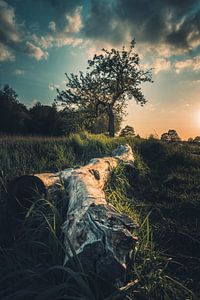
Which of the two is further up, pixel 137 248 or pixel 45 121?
pixel 45 121

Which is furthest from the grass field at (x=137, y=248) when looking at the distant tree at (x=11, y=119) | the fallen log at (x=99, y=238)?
the distant tree at (x=11, y=119)

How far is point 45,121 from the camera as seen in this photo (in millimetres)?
33094

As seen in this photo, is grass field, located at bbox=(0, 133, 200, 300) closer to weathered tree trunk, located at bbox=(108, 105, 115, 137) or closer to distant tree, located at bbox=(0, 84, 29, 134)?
weathered tree trunk, located at bbox=(108, 105, 115, 137)

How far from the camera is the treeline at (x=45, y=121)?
26.8 m

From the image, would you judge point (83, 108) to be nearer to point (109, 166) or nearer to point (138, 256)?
point (109, 166)

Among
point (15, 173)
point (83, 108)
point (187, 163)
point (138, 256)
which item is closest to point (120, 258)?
point (138, 256)

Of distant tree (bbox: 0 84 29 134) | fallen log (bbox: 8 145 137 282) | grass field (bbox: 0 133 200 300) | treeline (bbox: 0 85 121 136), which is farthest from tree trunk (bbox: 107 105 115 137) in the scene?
fallen log (bbox: 8 145 137 282)

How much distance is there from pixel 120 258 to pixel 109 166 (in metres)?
4.00

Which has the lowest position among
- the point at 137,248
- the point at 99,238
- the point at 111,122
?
the point at 137,248

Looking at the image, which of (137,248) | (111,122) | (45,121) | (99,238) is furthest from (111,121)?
(99,238)

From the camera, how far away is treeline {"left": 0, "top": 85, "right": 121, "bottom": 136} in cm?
2680

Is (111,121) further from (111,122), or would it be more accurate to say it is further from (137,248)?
(137,248)

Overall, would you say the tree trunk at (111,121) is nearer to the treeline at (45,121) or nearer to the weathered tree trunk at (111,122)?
the weathered tree trunk at (111,122)

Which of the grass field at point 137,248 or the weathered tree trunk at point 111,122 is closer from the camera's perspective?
the grass field at point 137,248
